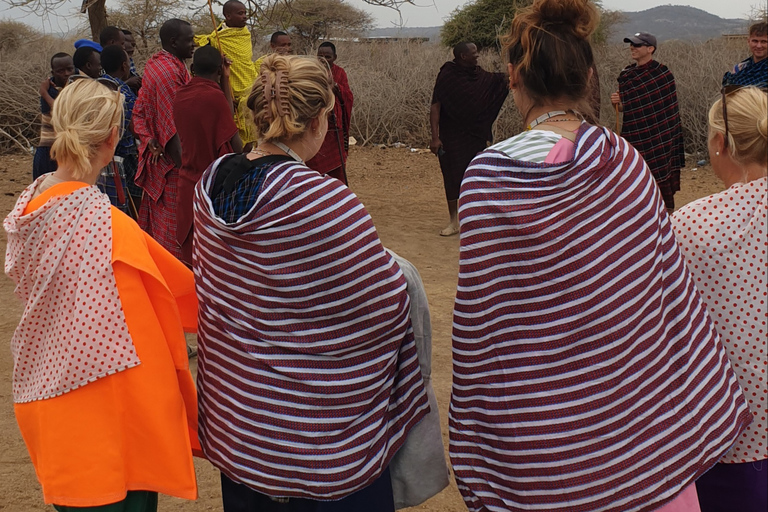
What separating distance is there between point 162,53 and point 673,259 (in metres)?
4.21

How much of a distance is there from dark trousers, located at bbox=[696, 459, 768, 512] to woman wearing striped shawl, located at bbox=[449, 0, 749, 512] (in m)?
0.15

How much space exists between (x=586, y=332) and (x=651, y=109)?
221 inches

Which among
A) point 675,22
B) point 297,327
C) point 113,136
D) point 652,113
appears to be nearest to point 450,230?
point 652,113

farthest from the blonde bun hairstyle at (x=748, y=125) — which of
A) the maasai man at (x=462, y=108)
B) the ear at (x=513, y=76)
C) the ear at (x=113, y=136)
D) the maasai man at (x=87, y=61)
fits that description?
the maasai man at (x=462, y=108)

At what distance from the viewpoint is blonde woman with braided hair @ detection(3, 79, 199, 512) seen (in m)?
2.26

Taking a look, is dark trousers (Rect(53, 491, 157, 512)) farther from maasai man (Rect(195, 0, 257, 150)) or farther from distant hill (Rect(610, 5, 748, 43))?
distant hill (Rect(610, 5, 748, 43))

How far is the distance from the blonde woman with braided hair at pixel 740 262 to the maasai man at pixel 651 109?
5078 millimetres

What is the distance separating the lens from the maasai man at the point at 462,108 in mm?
7645

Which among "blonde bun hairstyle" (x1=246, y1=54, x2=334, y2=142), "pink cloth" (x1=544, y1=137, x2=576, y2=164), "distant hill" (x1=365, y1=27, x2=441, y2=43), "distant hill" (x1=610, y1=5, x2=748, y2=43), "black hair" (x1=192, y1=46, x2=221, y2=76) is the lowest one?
"distant hill" (x1=610, y1=5, x2=748, y2=43)

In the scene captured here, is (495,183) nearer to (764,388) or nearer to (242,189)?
(242,189)

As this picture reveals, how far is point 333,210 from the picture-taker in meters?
2.02

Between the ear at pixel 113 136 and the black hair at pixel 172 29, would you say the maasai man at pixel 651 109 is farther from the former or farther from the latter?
the ear at pixel 113 136

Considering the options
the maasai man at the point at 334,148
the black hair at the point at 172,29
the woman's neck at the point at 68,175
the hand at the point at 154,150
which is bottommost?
the maasai man at the point at 334,148

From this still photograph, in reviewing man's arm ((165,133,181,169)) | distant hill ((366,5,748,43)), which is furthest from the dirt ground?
distant hill ((366,5,748,43))
